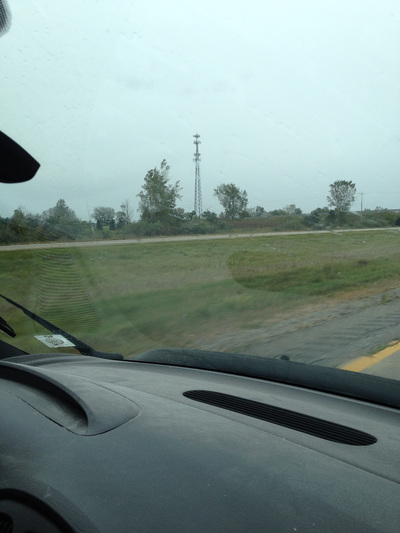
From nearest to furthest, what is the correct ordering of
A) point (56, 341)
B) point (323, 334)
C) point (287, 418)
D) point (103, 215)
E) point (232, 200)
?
point (287, 418)
point (56, 341)
point (323, 334)
point (103, 215)
point (232, 200)

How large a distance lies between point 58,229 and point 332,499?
511 cm

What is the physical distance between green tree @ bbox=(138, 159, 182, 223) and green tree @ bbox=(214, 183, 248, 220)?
0.62m

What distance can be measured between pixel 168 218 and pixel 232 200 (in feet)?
3.12

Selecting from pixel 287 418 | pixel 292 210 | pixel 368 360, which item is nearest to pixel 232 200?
pixel 292 210

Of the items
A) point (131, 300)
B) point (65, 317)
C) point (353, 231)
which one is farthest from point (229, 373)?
point (353, 231)

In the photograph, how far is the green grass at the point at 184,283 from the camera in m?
6.23

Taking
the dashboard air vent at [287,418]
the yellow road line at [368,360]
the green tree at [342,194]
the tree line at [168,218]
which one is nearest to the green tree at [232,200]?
the tree line at [168,218]

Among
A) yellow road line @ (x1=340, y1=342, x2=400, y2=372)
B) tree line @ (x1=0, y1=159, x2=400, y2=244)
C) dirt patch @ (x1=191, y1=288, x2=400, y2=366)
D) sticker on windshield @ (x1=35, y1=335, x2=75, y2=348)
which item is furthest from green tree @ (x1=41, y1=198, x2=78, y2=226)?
yellow road line @ (x1=340, y1=342, x2=400, y2=372)

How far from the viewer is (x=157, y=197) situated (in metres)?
7.25

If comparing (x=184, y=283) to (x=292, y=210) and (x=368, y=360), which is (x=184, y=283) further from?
(x=368, y=360)

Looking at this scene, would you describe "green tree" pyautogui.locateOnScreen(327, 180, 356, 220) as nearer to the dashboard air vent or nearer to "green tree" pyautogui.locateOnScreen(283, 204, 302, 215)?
"green tree" pyautogui.locateOnScreen(283, 204, 302, 215)

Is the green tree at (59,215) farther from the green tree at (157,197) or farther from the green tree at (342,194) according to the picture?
the green tree at (342,194)

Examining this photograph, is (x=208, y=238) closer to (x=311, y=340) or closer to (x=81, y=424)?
(x=311, y=340)

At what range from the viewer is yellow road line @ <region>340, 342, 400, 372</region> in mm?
4565
